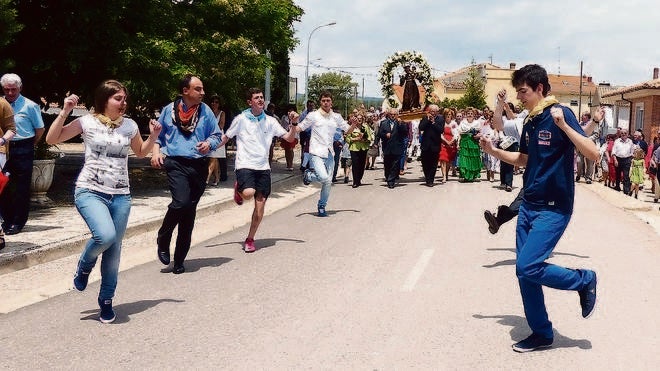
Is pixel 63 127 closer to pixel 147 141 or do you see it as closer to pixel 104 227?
pixel 147 141

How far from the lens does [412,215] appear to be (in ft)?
39.4

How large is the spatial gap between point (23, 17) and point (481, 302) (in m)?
9.17

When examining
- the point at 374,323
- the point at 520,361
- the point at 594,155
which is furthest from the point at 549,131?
the point at 374,323

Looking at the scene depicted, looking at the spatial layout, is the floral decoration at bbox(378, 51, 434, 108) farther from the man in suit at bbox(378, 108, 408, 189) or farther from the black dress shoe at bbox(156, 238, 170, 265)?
the black dress shoe at bbox(156, 238, 170, 265)

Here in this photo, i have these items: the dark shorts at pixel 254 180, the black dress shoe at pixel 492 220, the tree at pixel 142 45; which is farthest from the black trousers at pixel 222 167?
the black dress shoe at pixel 492 220

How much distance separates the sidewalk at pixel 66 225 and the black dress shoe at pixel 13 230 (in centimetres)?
7

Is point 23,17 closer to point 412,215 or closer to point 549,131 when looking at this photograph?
point 412,215

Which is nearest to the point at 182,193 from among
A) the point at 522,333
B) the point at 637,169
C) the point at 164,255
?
the point at 164,255

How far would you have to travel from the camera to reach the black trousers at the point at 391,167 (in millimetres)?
17203

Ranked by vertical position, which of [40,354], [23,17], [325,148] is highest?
[23,17]

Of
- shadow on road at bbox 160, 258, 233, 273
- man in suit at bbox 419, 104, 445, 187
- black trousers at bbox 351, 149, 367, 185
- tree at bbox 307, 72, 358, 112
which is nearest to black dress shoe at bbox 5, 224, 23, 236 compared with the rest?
shadow on road at bbox 160, 258, 233, 273

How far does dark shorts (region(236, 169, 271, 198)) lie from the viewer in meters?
8.52

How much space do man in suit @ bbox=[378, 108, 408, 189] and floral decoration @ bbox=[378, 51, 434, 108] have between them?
29.3 feet

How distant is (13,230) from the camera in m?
8.77
